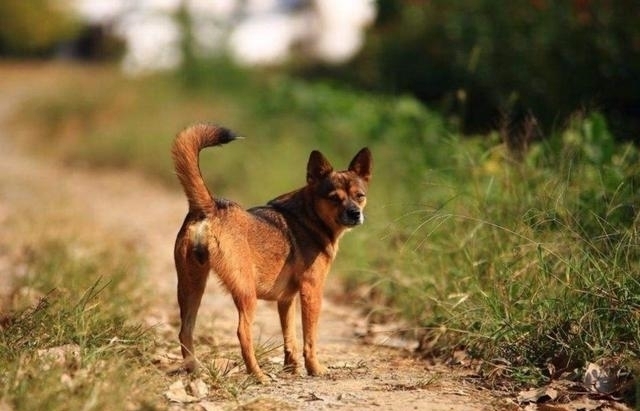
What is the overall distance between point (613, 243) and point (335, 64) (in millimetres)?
20790

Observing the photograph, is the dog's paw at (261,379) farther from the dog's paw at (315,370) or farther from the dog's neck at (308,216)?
the dog's neck at (308,216)

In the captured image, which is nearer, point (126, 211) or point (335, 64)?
point (126, 211)

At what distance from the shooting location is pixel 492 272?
22.3 ft

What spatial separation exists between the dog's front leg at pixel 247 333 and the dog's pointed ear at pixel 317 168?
101 cm

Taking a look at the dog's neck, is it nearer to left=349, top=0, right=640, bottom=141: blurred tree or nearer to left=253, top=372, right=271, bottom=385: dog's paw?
left=253, top=372, right=271, bottom=385: dog's paw

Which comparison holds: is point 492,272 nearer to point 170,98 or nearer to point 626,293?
point 626,293

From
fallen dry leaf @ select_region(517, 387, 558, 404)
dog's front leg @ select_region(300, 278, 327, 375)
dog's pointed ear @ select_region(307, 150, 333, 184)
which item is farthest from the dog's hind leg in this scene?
fallen dry leaf @ select_region(517, 387, 558, 404)

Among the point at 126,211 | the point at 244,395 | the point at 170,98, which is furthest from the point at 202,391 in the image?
the point at 170,98

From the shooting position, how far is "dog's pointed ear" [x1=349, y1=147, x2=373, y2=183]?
6703mm

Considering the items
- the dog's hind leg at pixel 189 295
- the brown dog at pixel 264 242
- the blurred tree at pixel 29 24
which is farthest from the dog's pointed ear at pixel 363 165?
the blurred tree at pixel 29 24

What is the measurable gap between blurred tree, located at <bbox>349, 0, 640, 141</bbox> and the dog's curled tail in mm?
2977

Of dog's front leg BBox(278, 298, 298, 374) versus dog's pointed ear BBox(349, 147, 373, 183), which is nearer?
dog's front leg BBox(278, 298, 298, 374)

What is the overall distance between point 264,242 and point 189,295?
0.50 m

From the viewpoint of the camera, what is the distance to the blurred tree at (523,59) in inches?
425
